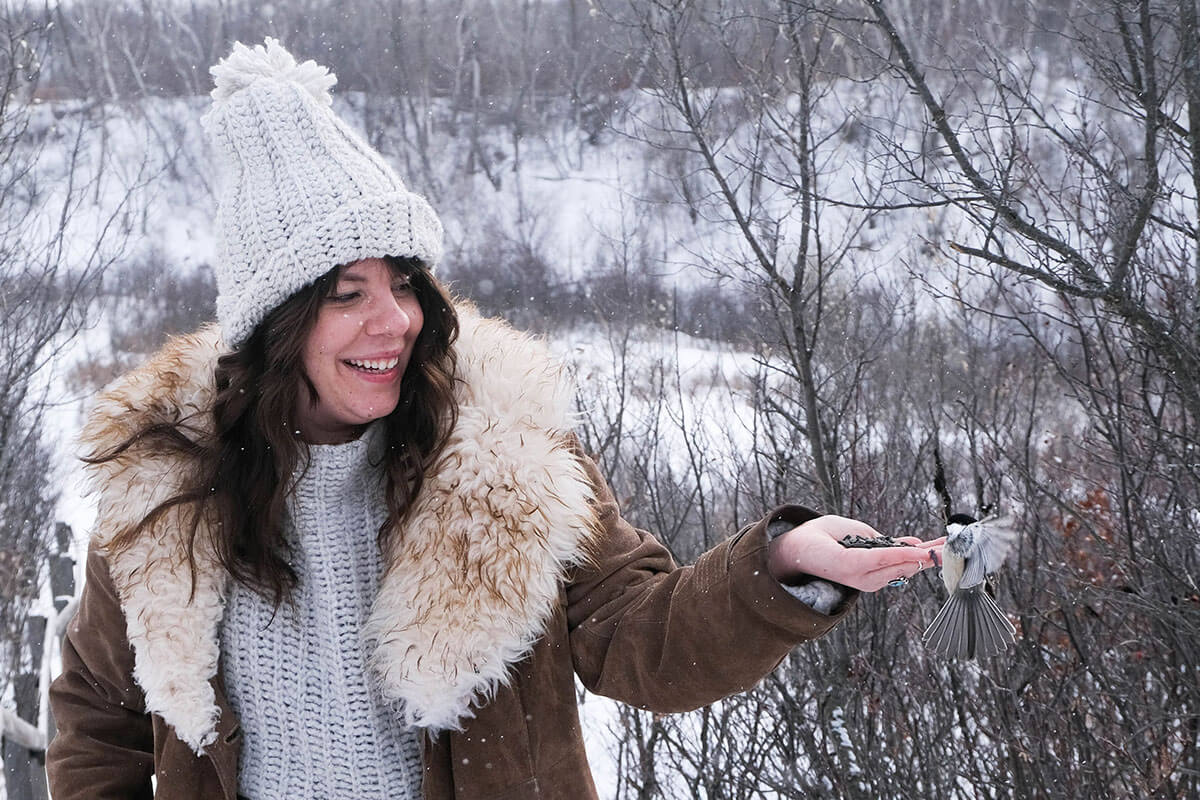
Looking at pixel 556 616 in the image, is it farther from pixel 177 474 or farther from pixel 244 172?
pixel 244 172

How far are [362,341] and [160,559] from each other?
0.58m

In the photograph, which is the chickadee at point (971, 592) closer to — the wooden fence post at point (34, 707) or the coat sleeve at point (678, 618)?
the coat sleeve at point (678, 618)

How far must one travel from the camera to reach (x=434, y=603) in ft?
6.02

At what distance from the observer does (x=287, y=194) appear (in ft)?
6.21

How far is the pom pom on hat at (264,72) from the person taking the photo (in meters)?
1.97

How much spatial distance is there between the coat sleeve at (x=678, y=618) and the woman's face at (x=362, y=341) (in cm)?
42

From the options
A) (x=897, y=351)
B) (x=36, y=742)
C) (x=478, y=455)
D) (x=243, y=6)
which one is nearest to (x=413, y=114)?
(x=243, y=6)

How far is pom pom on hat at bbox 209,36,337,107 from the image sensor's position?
197 cm

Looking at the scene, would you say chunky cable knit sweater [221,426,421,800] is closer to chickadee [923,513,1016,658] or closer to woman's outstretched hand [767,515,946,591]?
woman's outstretched hand [767,515,946,591]

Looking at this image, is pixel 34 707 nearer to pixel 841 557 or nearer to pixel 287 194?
pixel 287 194

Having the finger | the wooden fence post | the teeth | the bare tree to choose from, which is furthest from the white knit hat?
the bare tree

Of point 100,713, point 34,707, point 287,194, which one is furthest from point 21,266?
point 287,194

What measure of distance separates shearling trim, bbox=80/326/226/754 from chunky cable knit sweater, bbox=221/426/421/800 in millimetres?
80

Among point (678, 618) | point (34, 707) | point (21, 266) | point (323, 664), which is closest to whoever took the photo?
point (678, 618)
